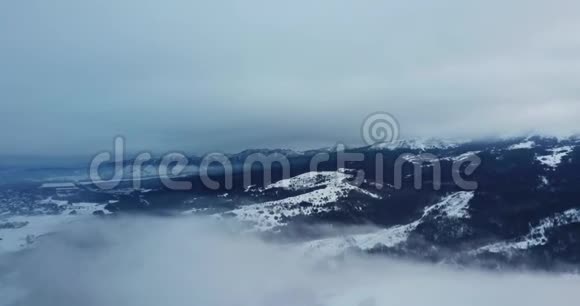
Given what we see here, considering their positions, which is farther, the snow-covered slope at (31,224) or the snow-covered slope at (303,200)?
the snow-covered slope at (303,200)

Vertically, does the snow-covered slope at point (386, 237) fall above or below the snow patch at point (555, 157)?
below

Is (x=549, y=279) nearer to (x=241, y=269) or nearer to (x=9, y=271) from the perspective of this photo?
(x=241, y=269)

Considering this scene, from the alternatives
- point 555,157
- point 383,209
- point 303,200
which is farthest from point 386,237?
point 555,157

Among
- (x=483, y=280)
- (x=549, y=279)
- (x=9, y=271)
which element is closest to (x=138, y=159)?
(x=9, y=271)

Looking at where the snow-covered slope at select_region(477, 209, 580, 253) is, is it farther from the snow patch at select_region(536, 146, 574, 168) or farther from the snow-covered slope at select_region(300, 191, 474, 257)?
the snow patch at select_region(536, 146, 574, 168)

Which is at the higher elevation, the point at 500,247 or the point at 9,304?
the point at 9,304

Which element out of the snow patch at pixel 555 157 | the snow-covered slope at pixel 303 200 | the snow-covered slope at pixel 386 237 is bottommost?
the snow-covered slope at pixel 386 237

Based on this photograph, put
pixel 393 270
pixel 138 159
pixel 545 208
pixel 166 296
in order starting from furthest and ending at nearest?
pixel 138 159
pixel 545 208
pixel 393 270
pixel 166 296

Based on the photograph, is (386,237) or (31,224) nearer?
(31,224)

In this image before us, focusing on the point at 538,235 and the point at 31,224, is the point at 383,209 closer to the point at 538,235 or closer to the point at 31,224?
the point at 538,235

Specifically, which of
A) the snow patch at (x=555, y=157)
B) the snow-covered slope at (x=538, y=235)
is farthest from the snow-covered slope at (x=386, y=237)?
the snow patch at (x=555, y=157)

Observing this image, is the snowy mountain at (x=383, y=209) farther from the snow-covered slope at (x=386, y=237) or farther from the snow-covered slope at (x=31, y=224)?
the snow-covered slope at (x=386, y=237)
